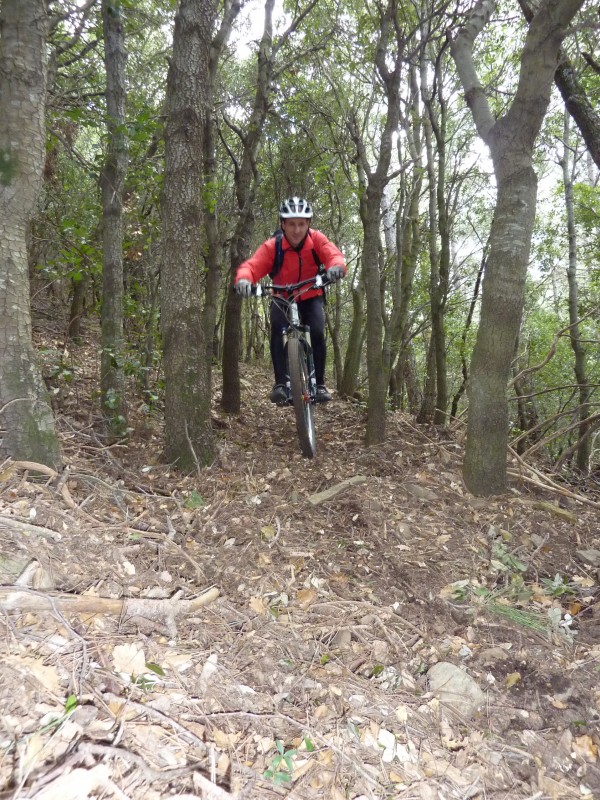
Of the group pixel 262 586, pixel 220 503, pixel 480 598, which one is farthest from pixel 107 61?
pixel 480 598

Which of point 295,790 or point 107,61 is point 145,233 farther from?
point 295,790

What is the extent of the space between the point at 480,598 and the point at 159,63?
1046 cm

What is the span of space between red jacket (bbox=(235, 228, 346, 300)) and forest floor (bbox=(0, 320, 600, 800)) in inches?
76.8

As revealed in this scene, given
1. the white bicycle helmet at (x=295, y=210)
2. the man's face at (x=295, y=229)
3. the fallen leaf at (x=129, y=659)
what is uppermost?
the white bicycle helmet at (x=295, y=210)

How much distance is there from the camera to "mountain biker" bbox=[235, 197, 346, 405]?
15.2 feet

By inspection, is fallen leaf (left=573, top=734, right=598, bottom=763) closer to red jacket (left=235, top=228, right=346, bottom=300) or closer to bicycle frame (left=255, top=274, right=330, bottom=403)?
bicycle frame (left=255, top=274, right=330, bottom=403)

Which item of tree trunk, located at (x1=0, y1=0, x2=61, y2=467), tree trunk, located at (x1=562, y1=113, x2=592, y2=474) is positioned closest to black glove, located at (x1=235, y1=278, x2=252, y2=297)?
tree trunk, located at (x1=0, y1=0, x2=61, y2=467)

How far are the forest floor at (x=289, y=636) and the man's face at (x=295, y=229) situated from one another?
2316 mm

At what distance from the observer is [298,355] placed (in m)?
4.57

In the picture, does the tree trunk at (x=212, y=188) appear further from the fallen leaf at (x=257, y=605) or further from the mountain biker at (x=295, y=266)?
the fallen leaf at (x=257, y=605)

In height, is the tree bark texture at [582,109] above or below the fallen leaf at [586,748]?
above

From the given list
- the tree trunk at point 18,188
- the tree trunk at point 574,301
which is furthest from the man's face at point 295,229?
the tree trunk at point 574,301

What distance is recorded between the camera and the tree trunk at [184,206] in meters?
3.79

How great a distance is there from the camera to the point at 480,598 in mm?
2855
